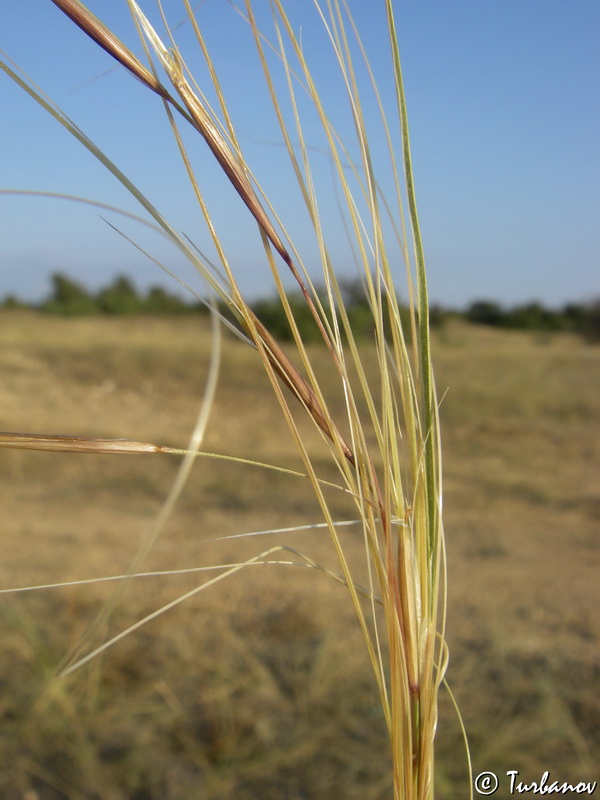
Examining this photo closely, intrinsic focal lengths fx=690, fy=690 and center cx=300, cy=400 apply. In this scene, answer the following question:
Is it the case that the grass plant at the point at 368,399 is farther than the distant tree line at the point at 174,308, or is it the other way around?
the distant tree line at the point at 174,308

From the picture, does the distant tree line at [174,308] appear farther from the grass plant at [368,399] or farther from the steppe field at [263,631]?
the grass plant at [368,399]

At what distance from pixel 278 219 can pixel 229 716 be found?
2.18m

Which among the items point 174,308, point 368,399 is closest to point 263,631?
point 368,399

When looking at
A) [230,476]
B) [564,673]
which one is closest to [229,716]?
[564,673]

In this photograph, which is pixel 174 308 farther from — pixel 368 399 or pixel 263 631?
pixel 368 399

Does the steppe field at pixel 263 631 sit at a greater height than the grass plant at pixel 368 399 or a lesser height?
lesser

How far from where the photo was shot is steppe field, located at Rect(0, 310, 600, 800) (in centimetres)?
210

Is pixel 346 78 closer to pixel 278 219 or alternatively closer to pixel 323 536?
pixel 278 219

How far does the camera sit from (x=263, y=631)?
3.05 meters

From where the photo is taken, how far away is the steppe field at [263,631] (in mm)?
2102

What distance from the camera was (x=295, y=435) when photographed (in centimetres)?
50

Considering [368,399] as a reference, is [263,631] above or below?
below

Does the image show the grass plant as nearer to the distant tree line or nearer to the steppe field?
the steppe field

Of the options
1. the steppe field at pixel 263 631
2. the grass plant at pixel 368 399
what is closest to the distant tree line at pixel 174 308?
the steppe field at pixel 263 631
